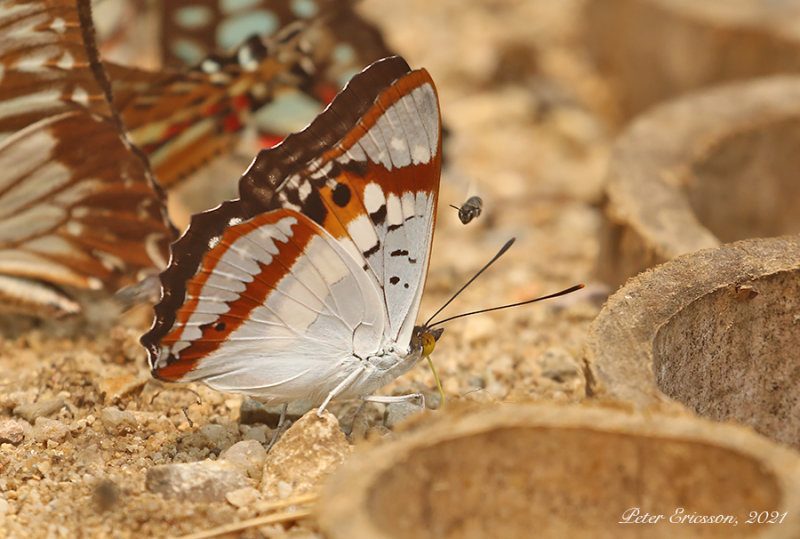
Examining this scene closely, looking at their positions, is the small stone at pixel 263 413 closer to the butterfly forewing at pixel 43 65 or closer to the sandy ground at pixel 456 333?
the sandy ground at pixel 456 333

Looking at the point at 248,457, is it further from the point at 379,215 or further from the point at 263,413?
the point at 379,215

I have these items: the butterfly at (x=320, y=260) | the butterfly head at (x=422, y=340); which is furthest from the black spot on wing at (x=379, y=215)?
the butterfly head at (x=422, y=340)

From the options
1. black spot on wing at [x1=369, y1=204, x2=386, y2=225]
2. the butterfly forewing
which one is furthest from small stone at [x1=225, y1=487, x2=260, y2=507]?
the butterfly forewing

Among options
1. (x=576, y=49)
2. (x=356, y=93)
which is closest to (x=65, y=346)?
(x=356, y=93)

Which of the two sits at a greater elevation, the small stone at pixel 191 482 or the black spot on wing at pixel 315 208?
the black spot on wing at pixel 315 208

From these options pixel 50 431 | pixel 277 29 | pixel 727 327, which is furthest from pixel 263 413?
pixel 277 29

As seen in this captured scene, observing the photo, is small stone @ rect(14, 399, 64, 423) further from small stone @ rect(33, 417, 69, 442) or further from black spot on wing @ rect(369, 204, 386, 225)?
black spot on wing @ rect(369, 204, 386, 225)
